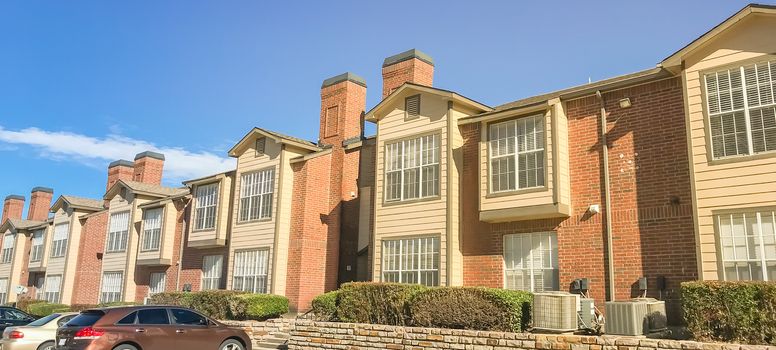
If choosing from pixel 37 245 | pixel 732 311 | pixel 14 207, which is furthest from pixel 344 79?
pixel 14 207

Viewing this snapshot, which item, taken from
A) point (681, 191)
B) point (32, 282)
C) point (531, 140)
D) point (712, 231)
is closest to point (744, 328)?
point (712, 231)

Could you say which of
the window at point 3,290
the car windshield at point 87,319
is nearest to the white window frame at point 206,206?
the car windshield at point 87,319

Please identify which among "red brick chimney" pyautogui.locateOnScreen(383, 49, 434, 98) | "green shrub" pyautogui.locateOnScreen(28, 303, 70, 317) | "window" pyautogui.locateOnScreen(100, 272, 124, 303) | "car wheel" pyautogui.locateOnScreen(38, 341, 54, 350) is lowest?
"car wheel" pyautogui.locateOnScreen(38, 341, 54, 350)

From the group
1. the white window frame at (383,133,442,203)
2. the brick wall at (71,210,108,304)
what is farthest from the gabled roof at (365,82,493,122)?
the brick wall at (71,210,108,304)

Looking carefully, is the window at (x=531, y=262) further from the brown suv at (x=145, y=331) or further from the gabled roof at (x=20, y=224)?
the gabled roof at (x=20, y=224)

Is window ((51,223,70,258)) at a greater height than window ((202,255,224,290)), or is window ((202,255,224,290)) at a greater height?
window ((51,223,70,258))

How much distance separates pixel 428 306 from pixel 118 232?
25844 millimetres

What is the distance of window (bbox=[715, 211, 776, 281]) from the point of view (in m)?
13.1

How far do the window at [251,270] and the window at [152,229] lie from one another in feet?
24.6

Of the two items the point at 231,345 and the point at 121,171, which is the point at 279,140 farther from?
the point at 121,171

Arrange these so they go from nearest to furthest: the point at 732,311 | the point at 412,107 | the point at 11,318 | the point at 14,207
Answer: the point at 732,311 < the point at 412,107 < the point at 11,318 < the point at 14,207

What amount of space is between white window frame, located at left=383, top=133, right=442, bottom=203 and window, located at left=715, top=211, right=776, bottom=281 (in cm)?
827

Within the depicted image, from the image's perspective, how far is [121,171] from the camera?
1779 inches

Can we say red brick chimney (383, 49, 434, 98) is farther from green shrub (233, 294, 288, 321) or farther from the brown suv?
the brown suv
